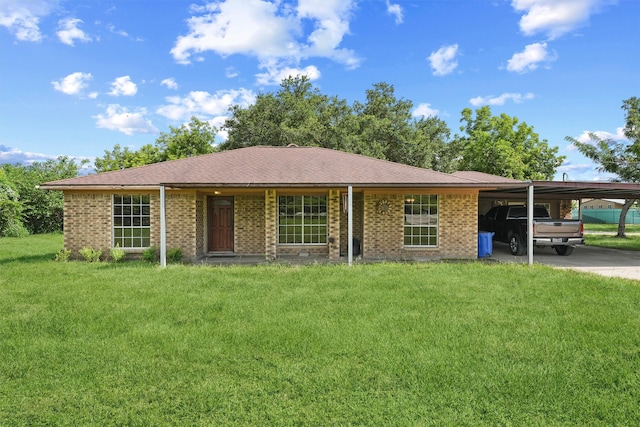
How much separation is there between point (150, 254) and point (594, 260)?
47.3 feet

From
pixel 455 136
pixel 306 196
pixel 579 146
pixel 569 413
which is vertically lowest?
pixel 569 413

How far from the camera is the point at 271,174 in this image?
39.5 feet

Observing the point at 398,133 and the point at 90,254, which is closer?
the point at 90,254

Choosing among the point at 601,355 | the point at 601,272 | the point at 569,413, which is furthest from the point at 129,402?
the point at 601,272

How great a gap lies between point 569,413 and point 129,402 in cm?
401

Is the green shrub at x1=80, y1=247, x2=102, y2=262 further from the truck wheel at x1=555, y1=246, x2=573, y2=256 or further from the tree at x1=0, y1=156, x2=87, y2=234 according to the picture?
the truck wheel at x1=555, y1=246, x2=573, y2=256

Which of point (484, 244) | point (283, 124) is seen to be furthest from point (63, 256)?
point (283, 124)

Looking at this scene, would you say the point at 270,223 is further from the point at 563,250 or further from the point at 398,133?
the point at 398,133

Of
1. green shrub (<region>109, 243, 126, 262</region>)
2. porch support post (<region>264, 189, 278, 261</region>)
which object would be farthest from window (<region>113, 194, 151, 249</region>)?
porch support post (<region>264, 189, 278, 261</region>)

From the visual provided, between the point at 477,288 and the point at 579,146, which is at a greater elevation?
the point at 579,146

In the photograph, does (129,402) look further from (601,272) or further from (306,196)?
(601,272)

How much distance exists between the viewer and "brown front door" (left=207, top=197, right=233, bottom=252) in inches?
544

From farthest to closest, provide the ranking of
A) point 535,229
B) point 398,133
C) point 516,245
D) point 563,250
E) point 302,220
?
1. point 398,133
2. point 563,250
3. point 516,245
4. point 302,220
5. point 535,229

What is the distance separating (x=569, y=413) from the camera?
3396 millimetres
